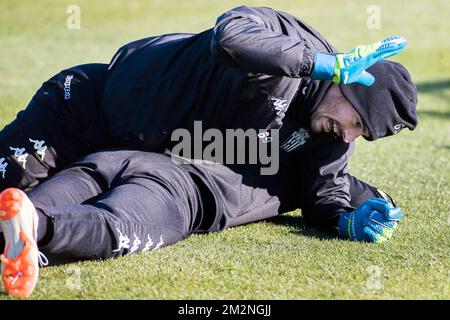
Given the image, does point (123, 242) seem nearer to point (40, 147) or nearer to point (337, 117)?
point (40, 147)

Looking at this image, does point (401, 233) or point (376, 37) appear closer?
point (401, 233)

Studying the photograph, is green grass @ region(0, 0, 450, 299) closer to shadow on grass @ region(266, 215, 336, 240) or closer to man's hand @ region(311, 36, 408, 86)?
shadow on grass @ region(266, 215, 336, 240)

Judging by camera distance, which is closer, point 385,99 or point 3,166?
point 385,99

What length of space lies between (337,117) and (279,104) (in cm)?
31

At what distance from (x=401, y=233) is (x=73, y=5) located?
12.5 meters

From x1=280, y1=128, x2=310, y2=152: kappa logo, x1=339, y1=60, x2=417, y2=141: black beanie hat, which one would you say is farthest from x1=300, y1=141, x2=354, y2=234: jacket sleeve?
x1=339, y1=60, x2=417, y2=141: black beanie hat

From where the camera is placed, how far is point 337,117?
4.18 meters

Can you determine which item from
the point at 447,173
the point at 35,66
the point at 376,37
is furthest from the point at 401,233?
the point at 376,37

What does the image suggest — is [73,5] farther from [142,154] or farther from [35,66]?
[142,154]

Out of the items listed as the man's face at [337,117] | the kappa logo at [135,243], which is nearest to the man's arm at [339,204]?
the man's face at [337,117]

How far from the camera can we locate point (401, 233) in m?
4.47

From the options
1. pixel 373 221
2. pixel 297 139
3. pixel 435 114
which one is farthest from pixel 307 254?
pixel 435 114

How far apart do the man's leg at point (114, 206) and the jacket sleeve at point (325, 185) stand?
72 centimetres

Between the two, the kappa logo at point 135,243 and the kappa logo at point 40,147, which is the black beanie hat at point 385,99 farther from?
the kappa logo at point 40,147
